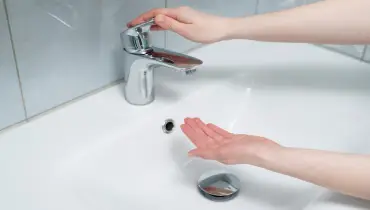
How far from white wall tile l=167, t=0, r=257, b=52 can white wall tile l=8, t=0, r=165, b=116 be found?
0.22ft

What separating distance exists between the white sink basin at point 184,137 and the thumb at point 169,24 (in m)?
0.12

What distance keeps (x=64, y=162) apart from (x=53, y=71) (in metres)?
0.13

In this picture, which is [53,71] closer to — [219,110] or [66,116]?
[66,116]

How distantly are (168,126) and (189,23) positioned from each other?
16 centimetres

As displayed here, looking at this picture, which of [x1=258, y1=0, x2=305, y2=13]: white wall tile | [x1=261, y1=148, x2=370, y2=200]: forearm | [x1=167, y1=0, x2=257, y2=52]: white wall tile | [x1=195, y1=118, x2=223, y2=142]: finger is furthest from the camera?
[x1=258, y1=0, x2=305, y2=13]: white wall tile

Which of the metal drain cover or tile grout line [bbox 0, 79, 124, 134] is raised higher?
tile grout line [bbox 0, 79, 124, 134]

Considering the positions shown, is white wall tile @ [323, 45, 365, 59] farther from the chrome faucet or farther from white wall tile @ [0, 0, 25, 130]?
white wall tile @ [0, 0, 25, 130]

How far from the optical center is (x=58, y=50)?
63cm

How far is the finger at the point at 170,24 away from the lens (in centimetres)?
64

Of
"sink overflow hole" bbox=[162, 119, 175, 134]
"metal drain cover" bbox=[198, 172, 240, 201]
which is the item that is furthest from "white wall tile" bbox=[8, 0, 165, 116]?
"metal drain cover" bbox=[198, 172, 240, 201]

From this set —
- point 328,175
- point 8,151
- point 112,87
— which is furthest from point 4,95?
point 328,175

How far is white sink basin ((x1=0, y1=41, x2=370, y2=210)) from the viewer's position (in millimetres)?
587

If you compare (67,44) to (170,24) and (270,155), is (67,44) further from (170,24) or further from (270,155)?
(270,155)

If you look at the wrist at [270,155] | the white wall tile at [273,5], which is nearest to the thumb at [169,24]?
the wrist at [270,155]
